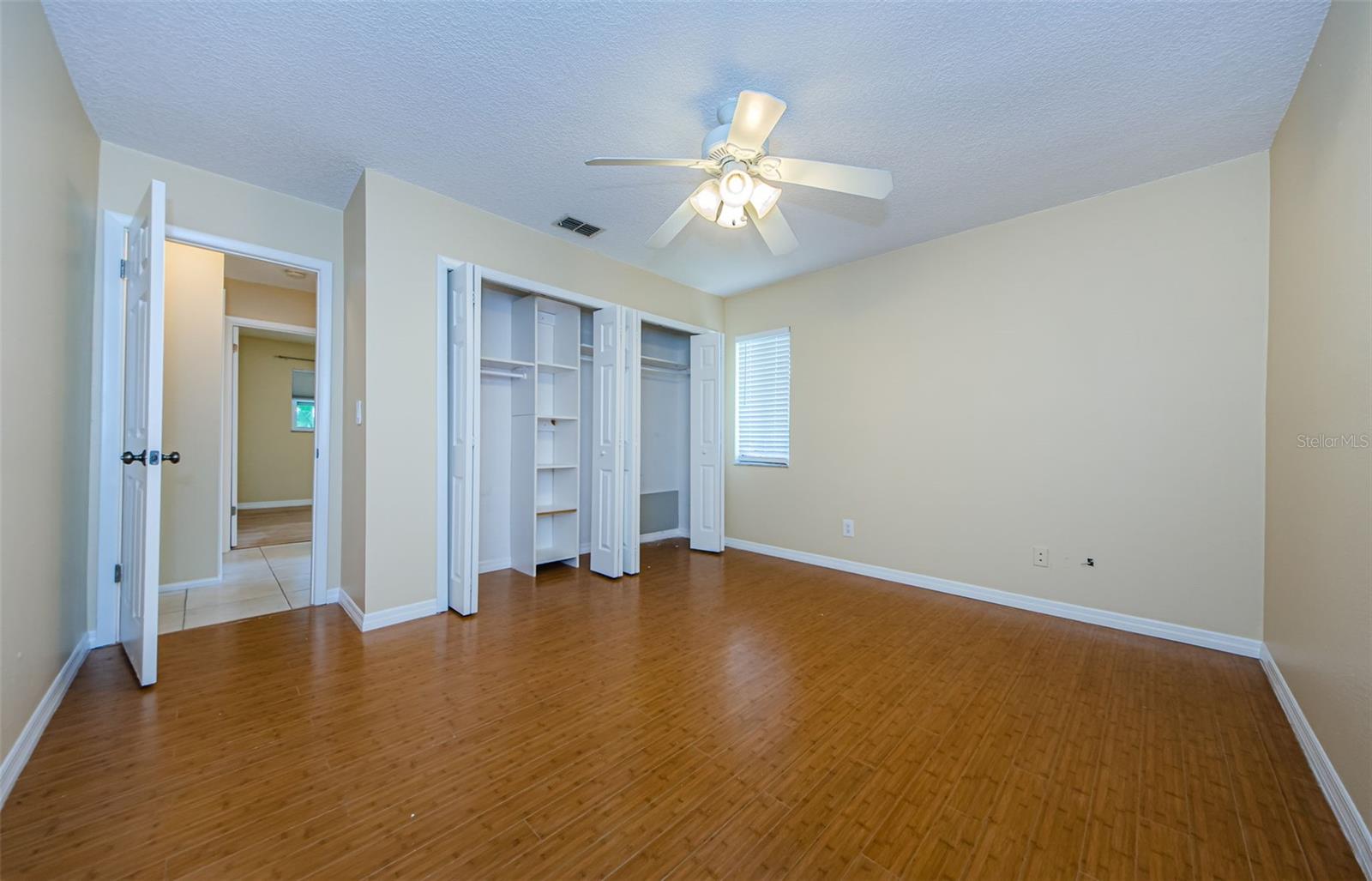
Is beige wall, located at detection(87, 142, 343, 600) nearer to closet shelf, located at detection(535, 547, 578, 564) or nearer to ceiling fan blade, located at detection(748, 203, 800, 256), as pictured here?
closet shelf, located at detection(535, 547, 578, 564)

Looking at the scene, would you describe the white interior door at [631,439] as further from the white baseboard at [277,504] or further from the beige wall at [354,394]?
the white baseboard at [277,504]

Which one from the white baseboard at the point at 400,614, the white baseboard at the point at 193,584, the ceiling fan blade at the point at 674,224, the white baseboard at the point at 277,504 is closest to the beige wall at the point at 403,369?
the white baseboard at the point at 400,614

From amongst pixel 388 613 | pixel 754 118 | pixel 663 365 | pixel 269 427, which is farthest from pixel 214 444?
pixel 269 427

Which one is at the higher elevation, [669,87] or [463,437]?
[669,87]

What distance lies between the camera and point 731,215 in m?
2.33

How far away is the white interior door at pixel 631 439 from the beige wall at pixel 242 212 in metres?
1.99

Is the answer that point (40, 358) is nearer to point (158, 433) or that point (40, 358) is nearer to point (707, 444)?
point (158, 433)

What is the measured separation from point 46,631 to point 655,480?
13.6 feet

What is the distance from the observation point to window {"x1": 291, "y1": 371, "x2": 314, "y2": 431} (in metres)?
7.69

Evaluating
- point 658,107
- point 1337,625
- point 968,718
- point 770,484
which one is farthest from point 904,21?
point 770,484

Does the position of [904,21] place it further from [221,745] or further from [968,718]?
[221,745]

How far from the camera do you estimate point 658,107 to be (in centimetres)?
228

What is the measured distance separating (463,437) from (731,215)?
213 centimetres

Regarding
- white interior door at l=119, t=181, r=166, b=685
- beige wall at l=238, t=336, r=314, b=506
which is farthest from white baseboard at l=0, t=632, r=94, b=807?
beige wall at l=238, t=336, r=314, b=506
